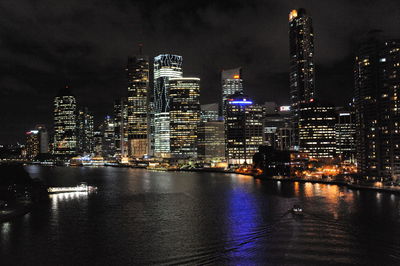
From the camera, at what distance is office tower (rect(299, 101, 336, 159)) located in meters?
152

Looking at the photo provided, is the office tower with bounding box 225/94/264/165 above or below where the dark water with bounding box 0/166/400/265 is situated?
above

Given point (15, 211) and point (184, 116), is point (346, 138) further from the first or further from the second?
point (15, 211)

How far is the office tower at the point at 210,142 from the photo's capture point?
180m

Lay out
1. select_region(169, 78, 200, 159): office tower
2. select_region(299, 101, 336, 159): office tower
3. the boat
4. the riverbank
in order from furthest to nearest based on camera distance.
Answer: select_region(169, 78, 200, 159): office tower
select_region(299, 101, 336, 159): office tower
the boat
the riverbank

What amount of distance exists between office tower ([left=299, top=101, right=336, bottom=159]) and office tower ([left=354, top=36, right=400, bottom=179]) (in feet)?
188

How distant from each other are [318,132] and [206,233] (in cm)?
12201

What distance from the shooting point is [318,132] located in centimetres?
15238

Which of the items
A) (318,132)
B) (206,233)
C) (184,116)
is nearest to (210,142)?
(184,116)

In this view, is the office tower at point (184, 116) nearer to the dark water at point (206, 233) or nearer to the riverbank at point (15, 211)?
the dark water at point (206, 233)

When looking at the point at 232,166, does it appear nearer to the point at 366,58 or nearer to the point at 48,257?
the point at 366,58

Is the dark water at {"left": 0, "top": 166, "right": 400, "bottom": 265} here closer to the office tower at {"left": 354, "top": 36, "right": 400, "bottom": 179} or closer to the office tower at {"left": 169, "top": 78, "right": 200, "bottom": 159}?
the office tower at {"left": 354, "top": 36, "right": 400, "bottom": 179}

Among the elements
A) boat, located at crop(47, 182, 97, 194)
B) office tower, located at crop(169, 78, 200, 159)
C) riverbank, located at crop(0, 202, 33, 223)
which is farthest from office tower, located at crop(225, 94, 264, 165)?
riverbank, located at crop(0, 202, 33, 223)

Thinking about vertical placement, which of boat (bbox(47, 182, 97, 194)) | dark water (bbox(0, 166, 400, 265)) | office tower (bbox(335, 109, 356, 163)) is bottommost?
dark water (bbox(0, 166, 400, 265))

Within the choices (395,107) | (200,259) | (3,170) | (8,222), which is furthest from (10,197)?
(395,107)
